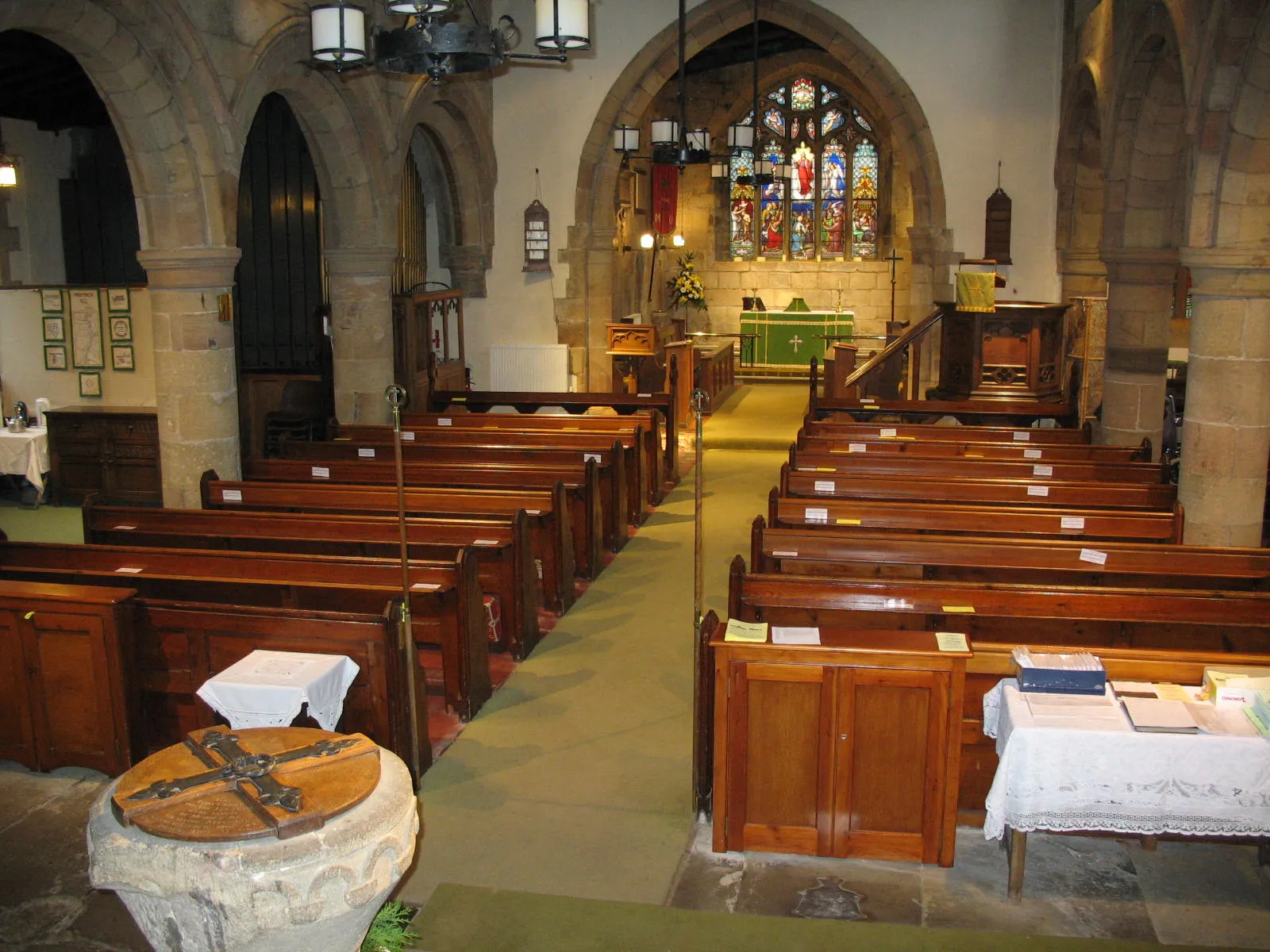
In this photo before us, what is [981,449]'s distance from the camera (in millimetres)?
8414

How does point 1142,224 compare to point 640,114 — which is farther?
point 640,114

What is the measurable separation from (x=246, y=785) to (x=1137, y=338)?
8.15 m

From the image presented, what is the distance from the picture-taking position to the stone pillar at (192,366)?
7.87 meters

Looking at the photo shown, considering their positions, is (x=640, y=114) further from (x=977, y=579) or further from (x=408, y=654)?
(x=408, y=654)

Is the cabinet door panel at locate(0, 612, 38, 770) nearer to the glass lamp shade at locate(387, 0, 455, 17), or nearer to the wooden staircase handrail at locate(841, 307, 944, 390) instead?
the glass lamp shade at locate(387, 0, 455, 17)

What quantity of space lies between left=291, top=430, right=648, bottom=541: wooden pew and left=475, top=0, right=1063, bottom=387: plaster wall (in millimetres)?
5683

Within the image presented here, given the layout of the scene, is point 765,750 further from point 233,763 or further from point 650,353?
point 650,353

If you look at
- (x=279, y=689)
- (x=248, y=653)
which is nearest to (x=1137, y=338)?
(x=248, y=653)

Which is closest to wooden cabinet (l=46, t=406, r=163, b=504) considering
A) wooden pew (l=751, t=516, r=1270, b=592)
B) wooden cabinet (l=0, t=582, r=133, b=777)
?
wooden cabinet (l=0, t=582, r=133, b=777)

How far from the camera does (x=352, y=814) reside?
2.80 meters

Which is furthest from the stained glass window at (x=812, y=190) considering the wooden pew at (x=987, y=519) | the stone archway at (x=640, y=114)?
the wooden pew at (x=987, y=519)

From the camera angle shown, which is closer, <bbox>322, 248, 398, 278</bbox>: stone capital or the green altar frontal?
<bbox>322, 248, 398, 278</bbox>: stone capital

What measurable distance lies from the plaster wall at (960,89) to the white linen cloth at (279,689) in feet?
31.9

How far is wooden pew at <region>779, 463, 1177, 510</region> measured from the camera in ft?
22.7
